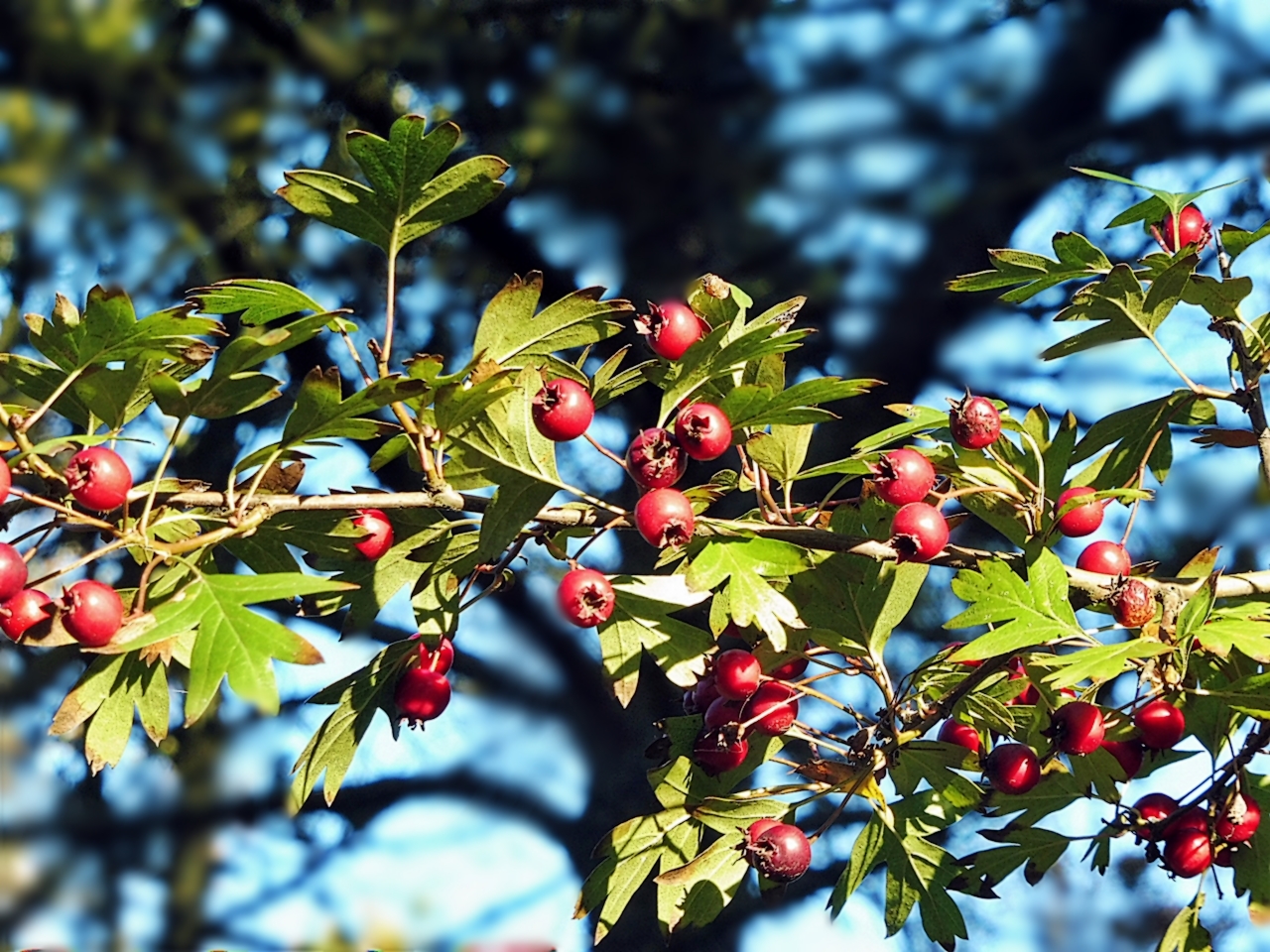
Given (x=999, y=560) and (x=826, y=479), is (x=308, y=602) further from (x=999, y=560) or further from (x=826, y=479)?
(x=826, y=479)

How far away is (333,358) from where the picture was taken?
5.58 feet

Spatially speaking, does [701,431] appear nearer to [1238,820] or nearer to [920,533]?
[920,533]

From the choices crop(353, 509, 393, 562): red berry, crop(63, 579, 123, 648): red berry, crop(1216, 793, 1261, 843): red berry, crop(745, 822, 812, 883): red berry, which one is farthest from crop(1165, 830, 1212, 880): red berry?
crop(63, 579, 123, 648): red berry

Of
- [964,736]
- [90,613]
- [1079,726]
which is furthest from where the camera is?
[964,736]

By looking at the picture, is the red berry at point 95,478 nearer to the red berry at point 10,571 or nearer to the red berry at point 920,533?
→ the red berry at point 10,571

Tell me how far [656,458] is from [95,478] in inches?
10.7

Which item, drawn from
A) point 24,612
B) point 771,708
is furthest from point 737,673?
point 24,612

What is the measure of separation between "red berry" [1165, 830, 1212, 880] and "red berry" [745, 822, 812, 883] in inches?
10.1

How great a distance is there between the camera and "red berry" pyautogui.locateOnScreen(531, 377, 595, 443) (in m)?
0.56

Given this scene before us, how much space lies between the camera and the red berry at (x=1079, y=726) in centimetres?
63

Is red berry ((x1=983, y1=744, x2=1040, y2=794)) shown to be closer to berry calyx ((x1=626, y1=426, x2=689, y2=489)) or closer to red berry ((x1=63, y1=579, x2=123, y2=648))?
berry calyx ((x1=626, y1=426, x2=689, y2=489))

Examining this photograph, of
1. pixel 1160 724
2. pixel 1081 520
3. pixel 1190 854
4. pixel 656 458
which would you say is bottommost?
pixel 1190 854

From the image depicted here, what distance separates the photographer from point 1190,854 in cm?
71

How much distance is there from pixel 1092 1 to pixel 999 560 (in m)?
1.65
